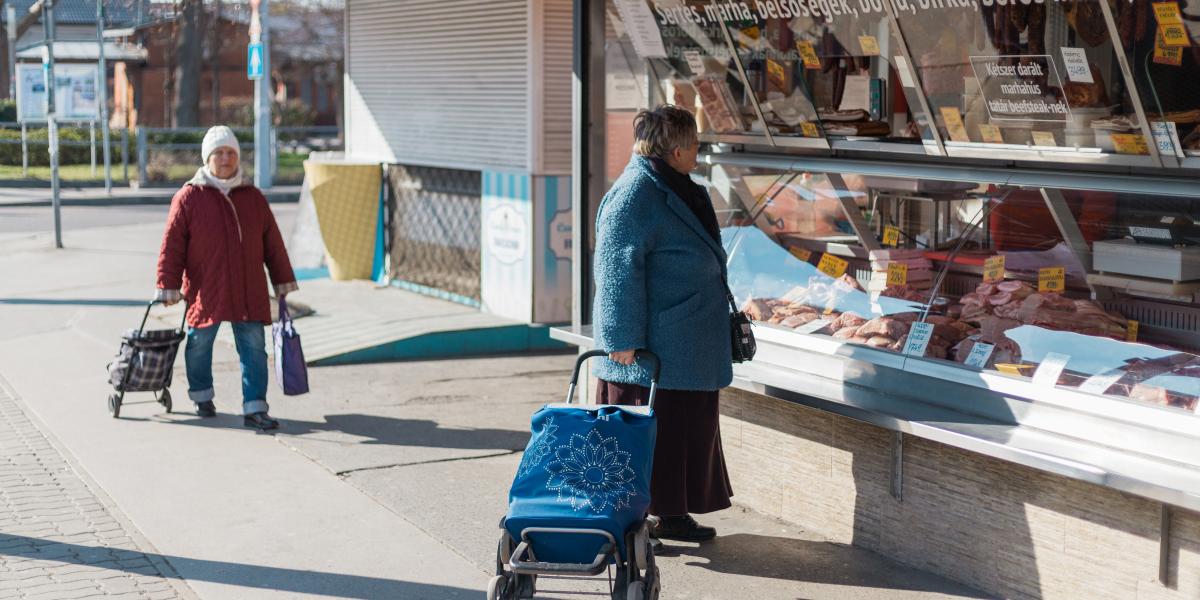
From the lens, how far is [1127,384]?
4797 mm

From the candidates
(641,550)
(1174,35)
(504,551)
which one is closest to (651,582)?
(641,550)

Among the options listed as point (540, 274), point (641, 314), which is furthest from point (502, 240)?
point (641, 314)

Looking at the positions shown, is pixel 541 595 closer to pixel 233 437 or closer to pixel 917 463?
pixel 917 463

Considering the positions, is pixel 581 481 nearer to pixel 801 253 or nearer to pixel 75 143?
pixel 801 253

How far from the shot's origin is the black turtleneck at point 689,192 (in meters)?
5.39

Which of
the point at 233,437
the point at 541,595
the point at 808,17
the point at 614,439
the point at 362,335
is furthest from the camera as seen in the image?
the point at 362,335

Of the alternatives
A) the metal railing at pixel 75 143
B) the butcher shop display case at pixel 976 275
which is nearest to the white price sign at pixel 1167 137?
the butcher shop display case at pixel 976 275

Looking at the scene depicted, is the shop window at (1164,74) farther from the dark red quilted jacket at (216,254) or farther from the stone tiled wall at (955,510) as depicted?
the dark red quilted jacket at (216,254)

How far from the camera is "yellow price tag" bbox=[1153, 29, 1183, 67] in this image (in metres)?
4.75

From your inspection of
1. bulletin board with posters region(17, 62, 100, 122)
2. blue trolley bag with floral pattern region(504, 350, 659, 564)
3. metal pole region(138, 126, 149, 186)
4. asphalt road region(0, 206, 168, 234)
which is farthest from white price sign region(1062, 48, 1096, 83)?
metal pole region(138, 126, 149, 186)

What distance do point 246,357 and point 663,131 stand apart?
3597 millimetres

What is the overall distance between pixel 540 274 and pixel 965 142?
18.4ft

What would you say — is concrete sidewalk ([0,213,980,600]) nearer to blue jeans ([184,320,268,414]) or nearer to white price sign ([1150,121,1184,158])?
blue jeans ([184,320,268,414])

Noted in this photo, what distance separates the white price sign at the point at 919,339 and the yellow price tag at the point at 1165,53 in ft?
4.74
